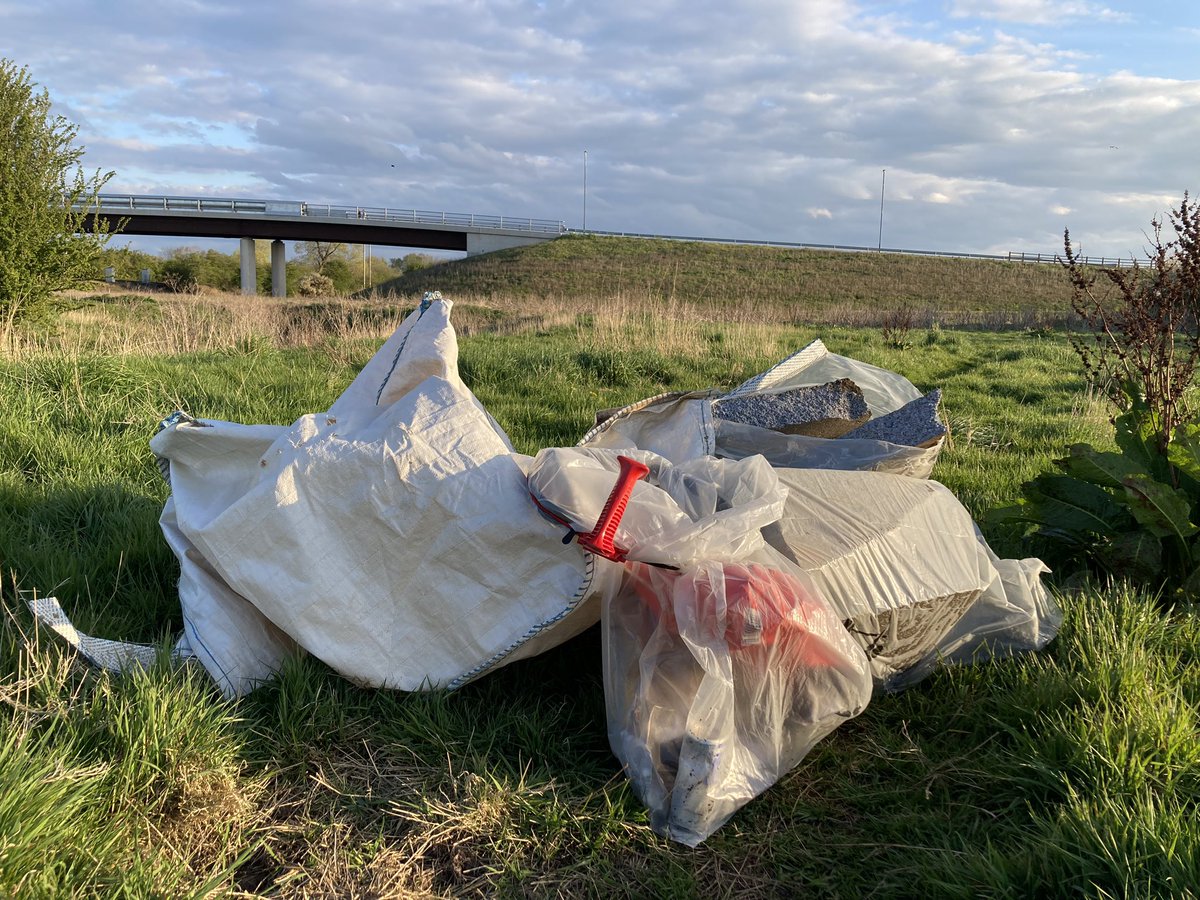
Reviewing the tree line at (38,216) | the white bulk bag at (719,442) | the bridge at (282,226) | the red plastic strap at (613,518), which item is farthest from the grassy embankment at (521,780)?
the bridge at (282,226)

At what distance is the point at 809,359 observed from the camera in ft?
15.0

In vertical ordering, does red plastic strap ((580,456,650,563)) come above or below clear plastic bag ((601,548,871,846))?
above

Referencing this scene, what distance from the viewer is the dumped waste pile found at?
2.00 meters

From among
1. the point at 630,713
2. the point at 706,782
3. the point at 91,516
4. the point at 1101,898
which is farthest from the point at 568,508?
the point at 91,516

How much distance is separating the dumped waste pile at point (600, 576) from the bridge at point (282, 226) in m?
59.2

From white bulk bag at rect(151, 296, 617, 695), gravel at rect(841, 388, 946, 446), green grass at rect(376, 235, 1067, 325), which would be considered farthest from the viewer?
green grass at rect(376, 235, 1067, 325)

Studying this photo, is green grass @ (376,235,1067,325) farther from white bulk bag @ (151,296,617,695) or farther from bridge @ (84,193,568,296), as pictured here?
white bulk bag @ (151,296,617,695)

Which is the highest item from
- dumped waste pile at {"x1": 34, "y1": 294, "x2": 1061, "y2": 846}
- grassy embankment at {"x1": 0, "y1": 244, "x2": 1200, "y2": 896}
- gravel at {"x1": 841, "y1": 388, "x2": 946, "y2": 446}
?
gravel at {"x1": 841, "y1": 388, "x2": 946, "y2": 446}

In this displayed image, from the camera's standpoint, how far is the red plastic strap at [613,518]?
1.98 m

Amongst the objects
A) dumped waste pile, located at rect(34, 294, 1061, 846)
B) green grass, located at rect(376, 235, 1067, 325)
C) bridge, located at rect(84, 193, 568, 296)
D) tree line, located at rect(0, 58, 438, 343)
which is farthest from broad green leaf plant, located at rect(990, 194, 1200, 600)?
bridge, located at rect(84, 193, 568, 296)

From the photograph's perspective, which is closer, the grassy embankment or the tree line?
the grassy embankment

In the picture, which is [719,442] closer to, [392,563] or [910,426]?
[910,426]

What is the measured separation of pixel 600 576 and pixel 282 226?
61259mm

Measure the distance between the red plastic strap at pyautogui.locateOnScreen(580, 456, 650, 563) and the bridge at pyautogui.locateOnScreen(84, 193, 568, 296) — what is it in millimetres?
59792
